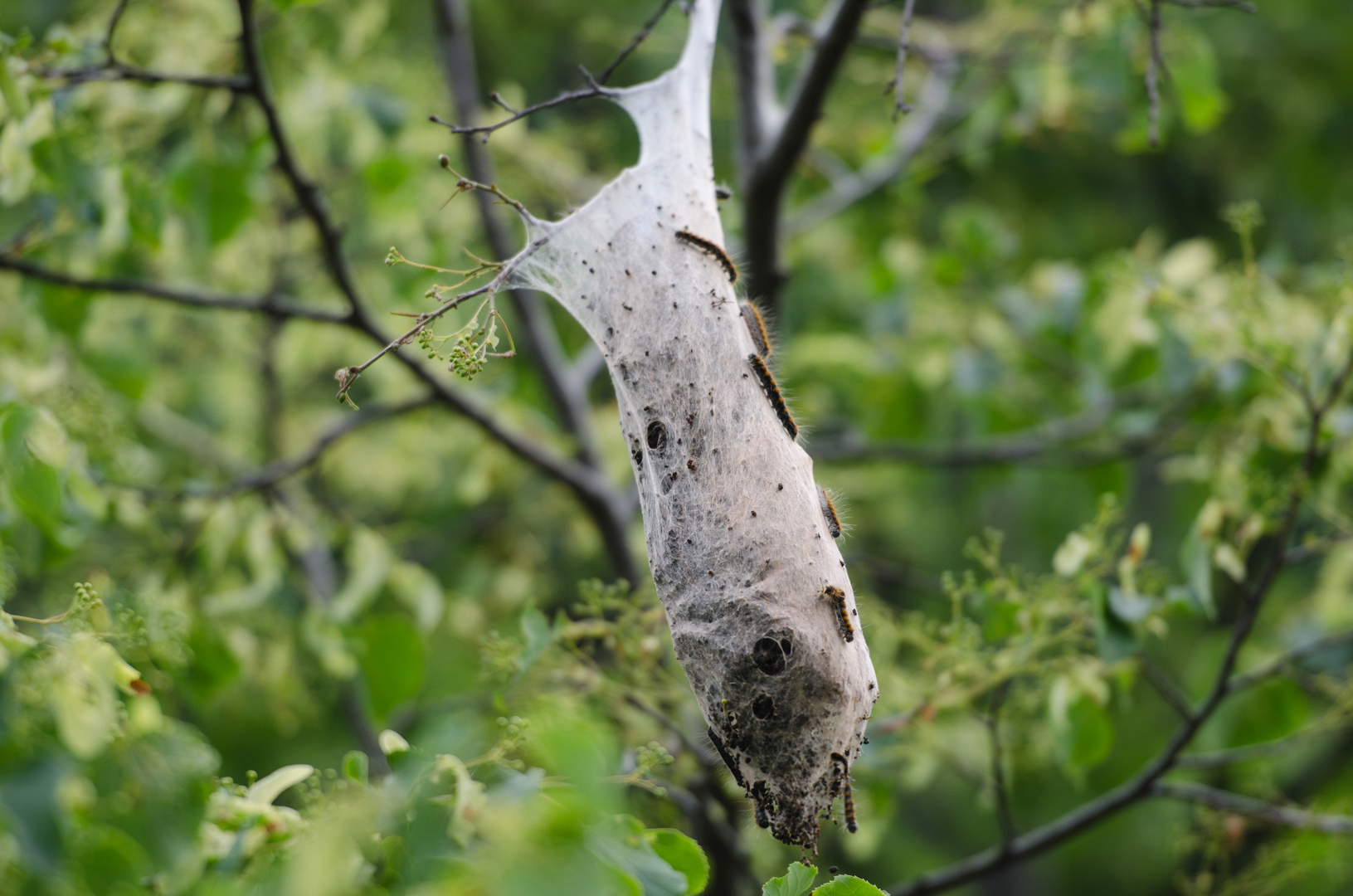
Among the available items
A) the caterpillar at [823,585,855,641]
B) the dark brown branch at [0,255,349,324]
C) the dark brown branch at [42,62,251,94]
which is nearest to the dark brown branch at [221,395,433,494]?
the dark brown branch at [0,255,349,324]

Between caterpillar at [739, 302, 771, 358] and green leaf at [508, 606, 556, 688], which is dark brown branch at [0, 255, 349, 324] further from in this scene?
caterpillar at [739, 302, 771, 358]

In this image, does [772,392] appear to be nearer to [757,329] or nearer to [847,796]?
[757,329]

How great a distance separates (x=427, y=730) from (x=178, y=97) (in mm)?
2600

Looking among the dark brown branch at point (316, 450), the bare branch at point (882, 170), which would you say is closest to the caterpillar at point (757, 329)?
the dark brown branch at point (316, 450)

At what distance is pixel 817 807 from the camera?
1.24 metres

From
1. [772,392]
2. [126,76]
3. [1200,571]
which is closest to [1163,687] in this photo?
[1200,571]

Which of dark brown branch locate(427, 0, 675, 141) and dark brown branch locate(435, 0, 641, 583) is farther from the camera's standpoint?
dark brown branch locate(435, 0, 641, 583)

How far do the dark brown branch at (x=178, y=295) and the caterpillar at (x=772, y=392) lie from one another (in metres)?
1.59

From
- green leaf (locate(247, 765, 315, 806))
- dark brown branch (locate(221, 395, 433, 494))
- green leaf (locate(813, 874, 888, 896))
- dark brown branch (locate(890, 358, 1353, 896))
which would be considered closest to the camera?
green leaf (locate(813, 874, 888, 896))

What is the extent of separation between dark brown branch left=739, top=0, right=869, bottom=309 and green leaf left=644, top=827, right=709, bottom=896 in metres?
1.20

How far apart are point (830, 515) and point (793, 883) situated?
20.0 inches

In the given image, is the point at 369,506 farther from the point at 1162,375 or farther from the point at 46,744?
the point at 46,744

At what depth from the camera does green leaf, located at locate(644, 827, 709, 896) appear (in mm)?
1244

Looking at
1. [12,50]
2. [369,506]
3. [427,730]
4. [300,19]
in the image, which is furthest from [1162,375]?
[369,506]
